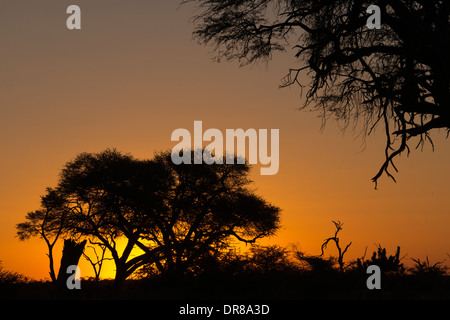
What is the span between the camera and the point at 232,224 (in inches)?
1345

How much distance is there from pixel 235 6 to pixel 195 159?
792 inches

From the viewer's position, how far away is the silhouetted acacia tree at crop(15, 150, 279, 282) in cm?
3372

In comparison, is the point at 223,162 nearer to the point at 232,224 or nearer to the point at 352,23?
the point at 232,224

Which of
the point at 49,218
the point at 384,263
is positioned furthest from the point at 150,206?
the point at 384,263

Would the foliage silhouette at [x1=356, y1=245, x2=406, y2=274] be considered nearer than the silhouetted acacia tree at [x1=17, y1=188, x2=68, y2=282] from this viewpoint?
Yes

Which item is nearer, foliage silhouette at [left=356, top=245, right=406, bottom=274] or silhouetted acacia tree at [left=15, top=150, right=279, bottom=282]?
foliage silhouette at [left=356, top=245, right=406, bottom=274]

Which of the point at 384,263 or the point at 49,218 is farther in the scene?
the point at 49,218

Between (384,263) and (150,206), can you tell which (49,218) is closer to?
(150,206)

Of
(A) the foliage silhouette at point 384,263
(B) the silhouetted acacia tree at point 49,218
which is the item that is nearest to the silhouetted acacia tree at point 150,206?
(B) the silhouetted acacia tree at point 49,218

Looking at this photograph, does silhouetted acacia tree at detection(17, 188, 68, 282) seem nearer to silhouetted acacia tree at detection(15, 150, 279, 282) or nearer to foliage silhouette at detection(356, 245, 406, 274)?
silhouetted acacia tree at detection(15, 150, 279, 282)

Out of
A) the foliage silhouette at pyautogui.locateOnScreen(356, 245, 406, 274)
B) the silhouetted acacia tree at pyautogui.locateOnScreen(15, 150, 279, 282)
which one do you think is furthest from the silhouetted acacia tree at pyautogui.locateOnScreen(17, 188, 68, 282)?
the foliage silhouette at pyautogui.locateOnScreen(356, 245, 406, 274)

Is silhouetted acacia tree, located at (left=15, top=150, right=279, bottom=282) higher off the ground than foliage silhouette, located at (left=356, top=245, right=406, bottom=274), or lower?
higher

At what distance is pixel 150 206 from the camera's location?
33.5 meters
